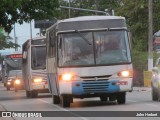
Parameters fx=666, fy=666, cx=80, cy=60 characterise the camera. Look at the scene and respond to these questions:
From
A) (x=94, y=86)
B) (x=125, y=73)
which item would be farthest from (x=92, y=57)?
(x=125, y=73)

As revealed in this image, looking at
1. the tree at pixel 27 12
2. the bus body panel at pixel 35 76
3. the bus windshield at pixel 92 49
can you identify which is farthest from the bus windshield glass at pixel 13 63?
the bus windshield at pixel 92 49

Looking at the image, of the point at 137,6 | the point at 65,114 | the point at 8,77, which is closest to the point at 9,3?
the point at 65,114

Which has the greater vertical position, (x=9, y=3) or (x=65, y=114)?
(x=9, y=3)

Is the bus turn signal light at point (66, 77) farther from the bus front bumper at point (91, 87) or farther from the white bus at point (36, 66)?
the white bus at point (36, 66)

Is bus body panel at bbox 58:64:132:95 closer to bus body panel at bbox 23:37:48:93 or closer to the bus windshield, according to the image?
the bus windshield

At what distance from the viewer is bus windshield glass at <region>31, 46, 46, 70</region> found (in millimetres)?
37000

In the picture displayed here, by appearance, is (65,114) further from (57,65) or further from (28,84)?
(28,84)

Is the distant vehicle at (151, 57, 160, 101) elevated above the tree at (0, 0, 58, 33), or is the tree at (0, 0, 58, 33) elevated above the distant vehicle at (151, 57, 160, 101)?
the tree at (0, 0, 58, 33)

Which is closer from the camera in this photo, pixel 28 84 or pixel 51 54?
pixel 51 54

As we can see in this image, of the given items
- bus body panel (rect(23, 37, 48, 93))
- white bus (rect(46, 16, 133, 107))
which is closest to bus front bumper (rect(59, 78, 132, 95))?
white bus (rect(46, 16, 133, 107))

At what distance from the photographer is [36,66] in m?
37.0

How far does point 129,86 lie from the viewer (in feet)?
78.8

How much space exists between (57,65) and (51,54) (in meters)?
2.68

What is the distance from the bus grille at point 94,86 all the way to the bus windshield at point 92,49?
2.10 ft
